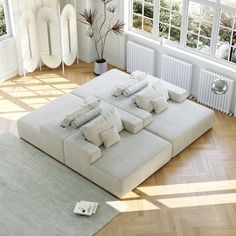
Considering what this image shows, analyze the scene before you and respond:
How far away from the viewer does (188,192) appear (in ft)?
24.7

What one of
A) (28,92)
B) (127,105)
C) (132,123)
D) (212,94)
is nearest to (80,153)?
(132,123)

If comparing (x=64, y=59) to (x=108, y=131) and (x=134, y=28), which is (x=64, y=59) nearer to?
(x=134, y=28)

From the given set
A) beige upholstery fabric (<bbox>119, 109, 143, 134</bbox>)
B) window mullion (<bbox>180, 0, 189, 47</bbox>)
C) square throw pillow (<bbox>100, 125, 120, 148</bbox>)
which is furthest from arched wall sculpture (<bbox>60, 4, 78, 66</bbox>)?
square throw pillow (<bbox>100, 125, 120, 148</bbox>)

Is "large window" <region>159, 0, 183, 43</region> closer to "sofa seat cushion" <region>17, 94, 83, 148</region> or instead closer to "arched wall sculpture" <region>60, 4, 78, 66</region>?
"arched wall sculpture" <region>60, 4, 78, 66</region>

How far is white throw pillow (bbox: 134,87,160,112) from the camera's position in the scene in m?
8.47

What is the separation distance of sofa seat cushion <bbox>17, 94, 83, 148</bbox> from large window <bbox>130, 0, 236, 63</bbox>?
2.47 meters

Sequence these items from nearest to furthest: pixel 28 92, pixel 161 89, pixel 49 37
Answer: pixel 161 89 → pixel 28 92 → pixel 49 37

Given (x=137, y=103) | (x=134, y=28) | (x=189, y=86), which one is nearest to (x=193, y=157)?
(x=137, y=103)

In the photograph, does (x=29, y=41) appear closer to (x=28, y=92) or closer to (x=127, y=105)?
(x=28, y=92)

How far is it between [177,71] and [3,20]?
3.78 metres

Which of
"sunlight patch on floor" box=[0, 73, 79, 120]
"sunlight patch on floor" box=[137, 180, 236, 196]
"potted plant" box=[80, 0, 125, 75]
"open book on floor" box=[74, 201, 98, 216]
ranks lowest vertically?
"sunlight patch on floor" box=[137, 180, 236, 196]

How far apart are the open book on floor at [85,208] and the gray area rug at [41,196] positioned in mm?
70

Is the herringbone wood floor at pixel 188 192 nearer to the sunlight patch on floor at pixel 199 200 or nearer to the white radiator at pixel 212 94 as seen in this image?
the sunlight patch on floor at pixel 199 200

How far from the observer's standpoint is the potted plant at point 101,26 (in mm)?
10320
